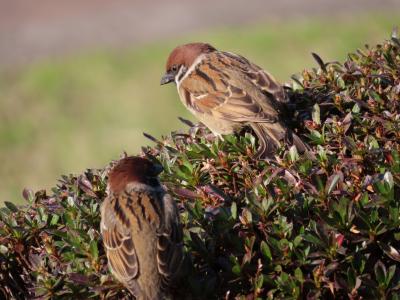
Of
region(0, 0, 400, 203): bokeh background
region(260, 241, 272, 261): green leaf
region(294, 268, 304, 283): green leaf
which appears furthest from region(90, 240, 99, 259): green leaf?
region(0, 0, 400, 203): bokeh background

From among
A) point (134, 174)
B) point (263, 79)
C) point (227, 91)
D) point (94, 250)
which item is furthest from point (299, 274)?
point (227, 91)

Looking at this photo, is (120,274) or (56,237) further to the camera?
(56,237)

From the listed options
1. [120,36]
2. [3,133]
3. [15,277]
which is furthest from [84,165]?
[15,277]

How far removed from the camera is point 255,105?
5.38 metres

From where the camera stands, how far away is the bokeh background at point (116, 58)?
930 cm

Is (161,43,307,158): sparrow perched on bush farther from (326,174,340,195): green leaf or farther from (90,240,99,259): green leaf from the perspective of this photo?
(90,240,99,259): green leaf

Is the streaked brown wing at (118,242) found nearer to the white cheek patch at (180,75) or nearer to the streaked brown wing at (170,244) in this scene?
the streaked brown wing at (170,244)

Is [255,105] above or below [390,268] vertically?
above

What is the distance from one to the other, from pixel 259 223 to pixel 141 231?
54 centimetres

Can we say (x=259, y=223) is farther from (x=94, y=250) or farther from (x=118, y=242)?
(x=94, y=250)

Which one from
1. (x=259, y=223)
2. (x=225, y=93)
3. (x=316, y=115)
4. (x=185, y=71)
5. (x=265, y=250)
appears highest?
(x=185, y=71)

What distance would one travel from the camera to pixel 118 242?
3.64 m

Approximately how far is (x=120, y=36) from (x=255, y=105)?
23.4 feet

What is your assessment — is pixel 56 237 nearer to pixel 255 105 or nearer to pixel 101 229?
pixel 101 229
